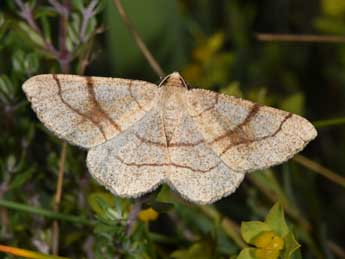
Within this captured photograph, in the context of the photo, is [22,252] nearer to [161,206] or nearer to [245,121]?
[161,206]

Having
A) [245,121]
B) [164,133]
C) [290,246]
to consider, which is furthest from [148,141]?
[290,246]

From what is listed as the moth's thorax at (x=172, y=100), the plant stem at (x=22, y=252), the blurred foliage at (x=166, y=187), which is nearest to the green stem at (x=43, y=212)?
the blurred foliage at (x=166, y=187)

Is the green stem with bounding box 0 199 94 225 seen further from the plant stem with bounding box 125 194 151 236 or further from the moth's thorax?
the moth's thorax

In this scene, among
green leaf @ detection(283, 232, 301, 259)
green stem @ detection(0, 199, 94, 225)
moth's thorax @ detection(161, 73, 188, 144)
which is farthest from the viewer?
green stem @ detection(0, 199, 94, 225)

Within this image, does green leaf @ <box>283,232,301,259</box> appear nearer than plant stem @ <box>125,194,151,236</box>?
Yes

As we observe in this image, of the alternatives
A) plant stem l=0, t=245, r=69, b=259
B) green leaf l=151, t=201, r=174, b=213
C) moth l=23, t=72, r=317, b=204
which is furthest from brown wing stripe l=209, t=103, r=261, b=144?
plant stem l=0, t=245, r=69, b=259

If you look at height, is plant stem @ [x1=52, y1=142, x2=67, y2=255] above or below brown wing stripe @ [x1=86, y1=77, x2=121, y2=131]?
below
